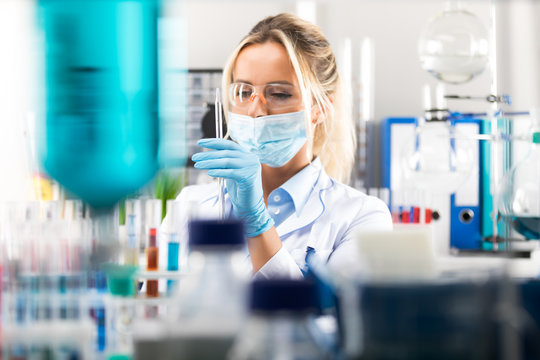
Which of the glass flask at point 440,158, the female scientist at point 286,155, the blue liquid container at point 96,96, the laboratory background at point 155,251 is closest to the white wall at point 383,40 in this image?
the glass flask at point 440,158

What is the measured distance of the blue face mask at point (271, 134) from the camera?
63.9 inches

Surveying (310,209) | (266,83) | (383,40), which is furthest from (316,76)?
(383,40)

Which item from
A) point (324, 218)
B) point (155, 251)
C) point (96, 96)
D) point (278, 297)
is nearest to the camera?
point (278, 297)

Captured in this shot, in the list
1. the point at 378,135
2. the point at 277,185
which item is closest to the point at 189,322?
the point at 277,185

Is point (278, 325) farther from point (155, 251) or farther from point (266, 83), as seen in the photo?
point (266, 83)

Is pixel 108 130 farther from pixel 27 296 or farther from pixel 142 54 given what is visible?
pixel 27 296

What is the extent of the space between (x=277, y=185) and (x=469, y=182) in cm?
267

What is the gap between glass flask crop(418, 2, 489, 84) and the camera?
1.76 m

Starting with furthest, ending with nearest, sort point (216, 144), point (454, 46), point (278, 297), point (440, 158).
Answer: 1. point (440, 158)
2. point (454, 46)
3. point (216, 144)
4. point (278, 297)

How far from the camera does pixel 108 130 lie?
71 cm

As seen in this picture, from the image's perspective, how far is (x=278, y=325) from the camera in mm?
607

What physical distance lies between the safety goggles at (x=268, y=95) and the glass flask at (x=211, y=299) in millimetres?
997

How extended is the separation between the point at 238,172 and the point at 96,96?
633mm

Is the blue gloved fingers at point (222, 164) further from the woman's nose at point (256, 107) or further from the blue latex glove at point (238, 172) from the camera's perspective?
the woman's nose at point (256, 107)
